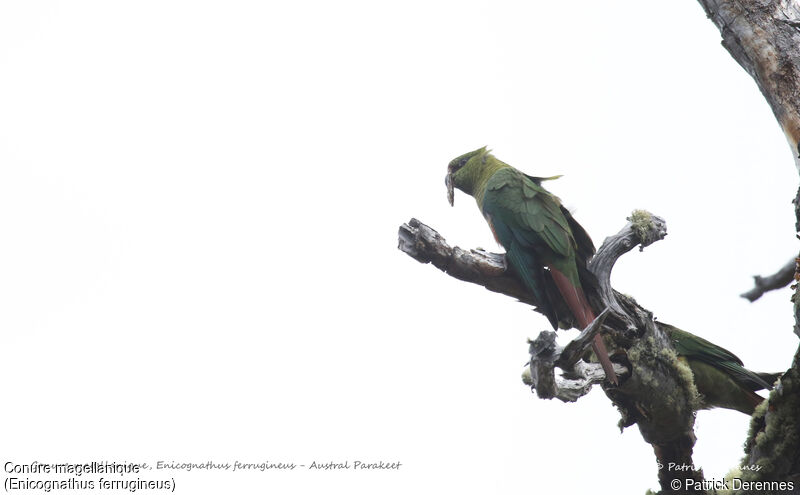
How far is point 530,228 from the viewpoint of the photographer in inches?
202

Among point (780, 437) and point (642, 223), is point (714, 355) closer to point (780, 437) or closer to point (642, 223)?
point (642, 223)

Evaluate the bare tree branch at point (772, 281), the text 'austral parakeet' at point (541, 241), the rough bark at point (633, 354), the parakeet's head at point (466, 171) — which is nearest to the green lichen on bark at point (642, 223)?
the rough bark at point (633, 354)

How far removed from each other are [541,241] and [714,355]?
1438 mm

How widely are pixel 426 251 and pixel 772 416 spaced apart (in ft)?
6.82

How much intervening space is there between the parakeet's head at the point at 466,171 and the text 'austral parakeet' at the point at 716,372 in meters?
2.47

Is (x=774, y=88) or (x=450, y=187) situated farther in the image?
(x=450, y=187)

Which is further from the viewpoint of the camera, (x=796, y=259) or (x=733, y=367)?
(x=733, y=367)

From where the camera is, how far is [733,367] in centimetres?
466

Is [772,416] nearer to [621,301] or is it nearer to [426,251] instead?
[621,301]

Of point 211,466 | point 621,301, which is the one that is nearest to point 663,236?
point 621,301

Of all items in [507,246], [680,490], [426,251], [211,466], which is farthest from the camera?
[211,466]

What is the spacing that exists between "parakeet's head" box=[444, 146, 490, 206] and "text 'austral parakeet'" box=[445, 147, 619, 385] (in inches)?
20.2

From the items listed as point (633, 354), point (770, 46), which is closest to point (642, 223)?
point (633, 354)

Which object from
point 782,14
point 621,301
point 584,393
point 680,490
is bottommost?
point 680,490
